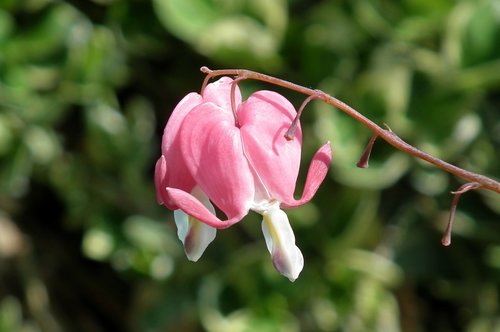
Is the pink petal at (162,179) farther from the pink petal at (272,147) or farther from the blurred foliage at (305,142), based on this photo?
the blurred foliage at (305,142)

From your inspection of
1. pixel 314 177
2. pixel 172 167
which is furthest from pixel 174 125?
pixel 314 177

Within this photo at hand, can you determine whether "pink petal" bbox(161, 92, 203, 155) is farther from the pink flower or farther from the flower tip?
the flower tip

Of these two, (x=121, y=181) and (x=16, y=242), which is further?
(x=16, y=242)

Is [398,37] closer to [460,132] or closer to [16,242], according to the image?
[460,132]

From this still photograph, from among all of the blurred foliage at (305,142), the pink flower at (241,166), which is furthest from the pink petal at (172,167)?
the blurred foliage at (305,142)

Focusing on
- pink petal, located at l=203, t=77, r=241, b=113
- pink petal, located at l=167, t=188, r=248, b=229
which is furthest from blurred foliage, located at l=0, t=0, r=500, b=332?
pink petal, located at l=167, t=188, r=248, b=229

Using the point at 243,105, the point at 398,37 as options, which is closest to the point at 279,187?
the point at 243,105
